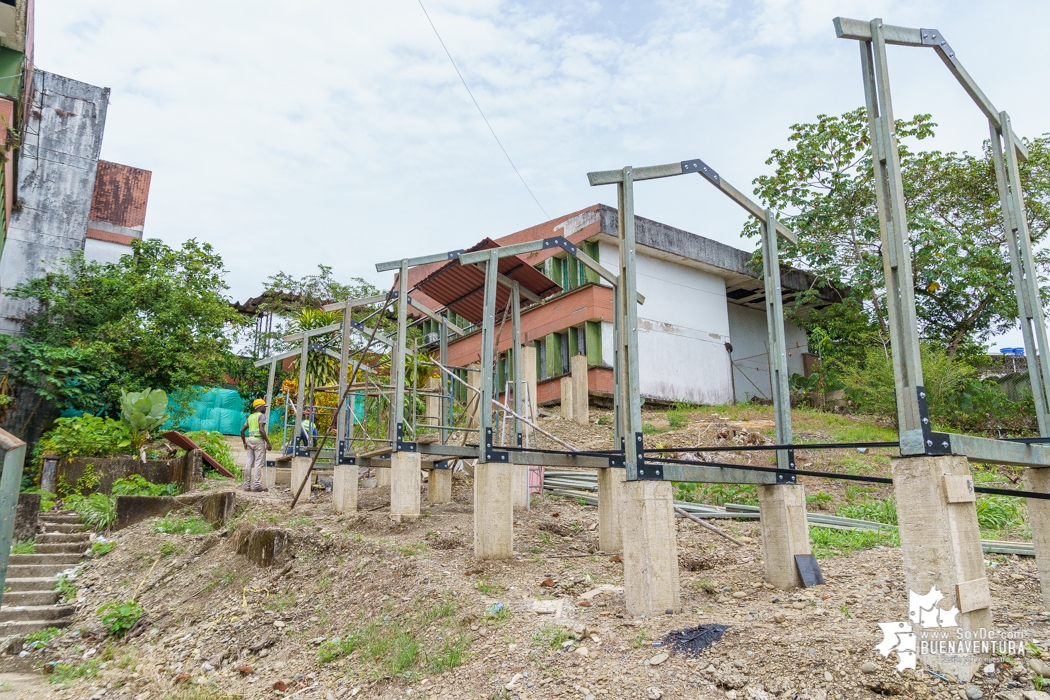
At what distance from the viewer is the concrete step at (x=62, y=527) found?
1106 centimetres

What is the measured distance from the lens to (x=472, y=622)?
556cm

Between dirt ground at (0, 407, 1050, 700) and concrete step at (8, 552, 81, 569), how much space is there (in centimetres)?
37

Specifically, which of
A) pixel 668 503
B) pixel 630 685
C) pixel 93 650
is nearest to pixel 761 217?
pixel 668 503

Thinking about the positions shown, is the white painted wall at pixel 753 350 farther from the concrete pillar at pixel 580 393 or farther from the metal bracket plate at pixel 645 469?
the metal bracket plate at pixel 645 469

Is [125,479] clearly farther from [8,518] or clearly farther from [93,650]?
[8,518]

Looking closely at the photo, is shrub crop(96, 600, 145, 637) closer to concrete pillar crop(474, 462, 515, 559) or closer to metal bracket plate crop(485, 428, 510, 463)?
concrete pillar crop(474, 462, 515, 559)

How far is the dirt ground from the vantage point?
4.13 meters

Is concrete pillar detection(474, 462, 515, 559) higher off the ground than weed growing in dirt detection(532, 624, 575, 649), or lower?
higher

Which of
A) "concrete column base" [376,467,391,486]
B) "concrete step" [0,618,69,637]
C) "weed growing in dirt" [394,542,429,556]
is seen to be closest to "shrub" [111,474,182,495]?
"concrete column base" [376,467,391,486]

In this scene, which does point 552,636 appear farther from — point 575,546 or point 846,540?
point 846,540

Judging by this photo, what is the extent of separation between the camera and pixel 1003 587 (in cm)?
540

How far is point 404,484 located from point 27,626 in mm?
4531

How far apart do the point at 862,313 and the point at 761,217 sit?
14588 mm

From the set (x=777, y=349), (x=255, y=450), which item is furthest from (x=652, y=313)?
(x=777, y=349)
